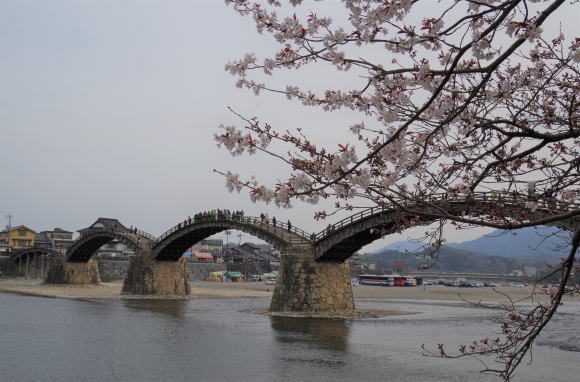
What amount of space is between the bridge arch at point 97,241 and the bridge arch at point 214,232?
2.92 m

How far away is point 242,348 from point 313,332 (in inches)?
194

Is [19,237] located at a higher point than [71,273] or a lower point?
higher

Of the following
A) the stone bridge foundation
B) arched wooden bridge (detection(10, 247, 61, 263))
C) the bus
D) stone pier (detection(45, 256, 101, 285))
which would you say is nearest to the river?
the stone bridge foundation

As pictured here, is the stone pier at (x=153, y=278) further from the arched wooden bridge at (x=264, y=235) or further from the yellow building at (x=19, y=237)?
the yellow building at (x=19, y=237)

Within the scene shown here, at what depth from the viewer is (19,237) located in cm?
8862

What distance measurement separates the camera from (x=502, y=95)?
19.7 ft

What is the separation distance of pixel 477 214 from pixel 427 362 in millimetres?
11941

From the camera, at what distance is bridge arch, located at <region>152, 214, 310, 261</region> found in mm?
33031

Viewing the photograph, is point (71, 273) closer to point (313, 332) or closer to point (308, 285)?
point (308, 285)

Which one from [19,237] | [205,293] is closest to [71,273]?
[205,293]

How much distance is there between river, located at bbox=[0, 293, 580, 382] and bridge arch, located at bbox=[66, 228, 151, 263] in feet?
61.7

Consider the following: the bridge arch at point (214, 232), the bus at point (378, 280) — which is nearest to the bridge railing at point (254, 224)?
the bridge arch at point (214, 232)

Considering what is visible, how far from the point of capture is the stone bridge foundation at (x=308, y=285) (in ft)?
98.1

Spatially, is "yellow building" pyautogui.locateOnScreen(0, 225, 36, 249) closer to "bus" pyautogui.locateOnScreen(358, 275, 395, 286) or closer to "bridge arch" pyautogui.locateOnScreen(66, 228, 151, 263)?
"bridge arch" pyautogui.locateOnScreen(66, 228, 151, 263)
